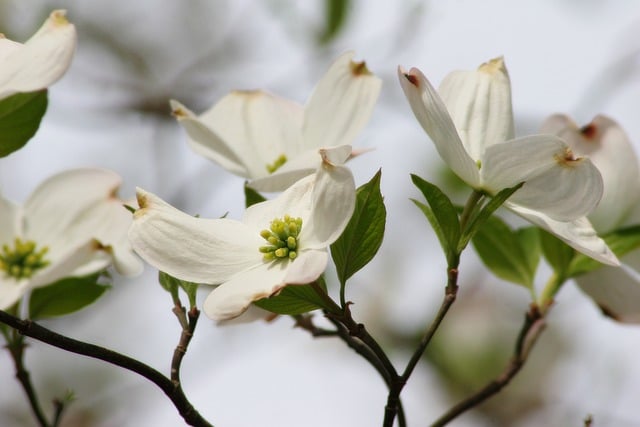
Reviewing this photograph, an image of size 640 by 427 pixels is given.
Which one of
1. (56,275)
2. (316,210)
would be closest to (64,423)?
(56,275)

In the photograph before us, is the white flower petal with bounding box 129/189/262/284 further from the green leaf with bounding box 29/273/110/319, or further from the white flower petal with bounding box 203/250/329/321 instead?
the green leaf with bounding box 29/273/110/319

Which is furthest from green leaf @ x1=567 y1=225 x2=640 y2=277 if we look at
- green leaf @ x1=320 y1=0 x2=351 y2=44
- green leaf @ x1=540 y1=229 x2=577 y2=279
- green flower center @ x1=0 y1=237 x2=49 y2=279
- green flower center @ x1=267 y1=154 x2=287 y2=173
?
green leaf @ x1=320 y1=0 x2=351 y2=44

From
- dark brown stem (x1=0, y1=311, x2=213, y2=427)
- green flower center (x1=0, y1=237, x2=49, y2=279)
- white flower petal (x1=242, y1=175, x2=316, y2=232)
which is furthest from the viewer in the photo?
green flower center (x1=0, y1=237, x2=49, y2=279)

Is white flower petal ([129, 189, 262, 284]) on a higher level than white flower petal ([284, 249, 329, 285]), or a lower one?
lower

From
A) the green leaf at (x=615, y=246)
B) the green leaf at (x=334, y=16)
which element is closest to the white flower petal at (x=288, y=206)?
the green leaf at (x=615, y=246)

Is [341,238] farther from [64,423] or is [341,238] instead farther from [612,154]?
[64,423]

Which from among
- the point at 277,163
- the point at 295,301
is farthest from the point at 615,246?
the point at 295,301

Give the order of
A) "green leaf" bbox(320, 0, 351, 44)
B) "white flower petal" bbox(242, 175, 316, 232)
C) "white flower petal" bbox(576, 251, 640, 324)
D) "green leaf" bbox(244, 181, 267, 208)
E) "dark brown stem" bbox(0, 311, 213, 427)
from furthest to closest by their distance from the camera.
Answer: "green leaf" bbox(320, 0, 351, 44) → "white flower petal" bbox(576, 251, 640, 324) → "green leaf" bbox(244, 181, 267, 208) → "white flower petal" bbox(242, 175, 316, 232) → "dark brown stem" bbox(0, 311, 213, 427)

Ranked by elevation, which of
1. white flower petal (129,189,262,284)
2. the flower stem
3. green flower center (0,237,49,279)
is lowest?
green flower center (0,237,49,279)

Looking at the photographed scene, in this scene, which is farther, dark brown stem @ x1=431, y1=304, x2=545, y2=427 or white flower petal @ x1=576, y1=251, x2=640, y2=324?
white flower petal @ x1=576, y1=251, x2=640, y2=324

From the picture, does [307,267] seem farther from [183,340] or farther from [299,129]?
[299,129]
